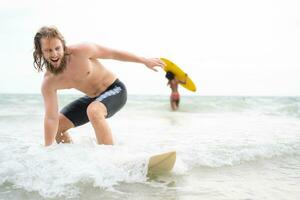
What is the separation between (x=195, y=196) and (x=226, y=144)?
2730 millimetres

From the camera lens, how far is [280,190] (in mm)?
3420

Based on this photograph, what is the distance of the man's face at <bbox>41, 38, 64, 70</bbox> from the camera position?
3602 millimetres

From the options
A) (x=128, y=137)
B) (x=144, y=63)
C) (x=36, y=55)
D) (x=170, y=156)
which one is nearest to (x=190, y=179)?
(x=170, y=156)

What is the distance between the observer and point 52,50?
3.63 meters

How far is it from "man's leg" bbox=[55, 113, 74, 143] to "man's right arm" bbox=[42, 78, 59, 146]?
26 centimetres

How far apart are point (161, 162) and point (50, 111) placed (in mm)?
1258

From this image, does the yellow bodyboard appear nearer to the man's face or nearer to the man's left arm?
the man's left arm

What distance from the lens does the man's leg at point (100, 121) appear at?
12.4 feet

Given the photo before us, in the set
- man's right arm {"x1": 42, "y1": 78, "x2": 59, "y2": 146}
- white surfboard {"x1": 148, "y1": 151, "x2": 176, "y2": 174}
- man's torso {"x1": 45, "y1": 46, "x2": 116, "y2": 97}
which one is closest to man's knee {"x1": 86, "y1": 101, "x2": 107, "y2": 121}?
man's torso {"x1": 45, "y1": 46, "x2": 116, "y2": 97}

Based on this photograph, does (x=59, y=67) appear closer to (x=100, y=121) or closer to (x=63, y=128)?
(x=100, y=121)

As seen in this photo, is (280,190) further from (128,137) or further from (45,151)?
(128,137)

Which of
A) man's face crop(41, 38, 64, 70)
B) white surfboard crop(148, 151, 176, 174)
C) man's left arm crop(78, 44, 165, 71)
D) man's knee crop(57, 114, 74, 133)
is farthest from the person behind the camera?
man's knee crop(57, 114, 74, 133)

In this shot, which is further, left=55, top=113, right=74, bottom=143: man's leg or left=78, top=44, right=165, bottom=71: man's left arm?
left=55, top=113, right=74, bottom=143: man's leg

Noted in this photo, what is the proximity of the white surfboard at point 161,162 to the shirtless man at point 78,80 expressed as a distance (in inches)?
19.1
